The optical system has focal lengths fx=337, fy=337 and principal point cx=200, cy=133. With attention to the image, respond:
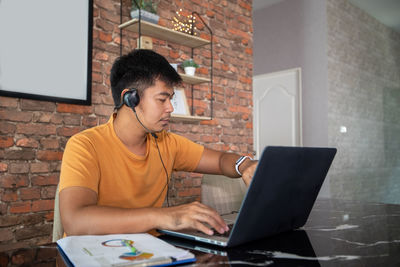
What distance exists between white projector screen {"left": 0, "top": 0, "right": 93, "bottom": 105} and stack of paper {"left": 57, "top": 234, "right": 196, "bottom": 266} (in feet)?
4.71

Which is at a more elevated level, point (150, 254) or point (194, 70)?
point (194, 70)

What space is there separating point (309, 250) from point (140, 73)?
0.96 m

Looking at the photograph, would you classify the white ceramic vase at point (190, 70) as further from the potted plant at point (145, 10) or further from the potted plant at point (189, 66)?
the potted plant at point (145, 10)

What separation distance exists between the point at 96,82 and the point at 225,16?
1.52 m

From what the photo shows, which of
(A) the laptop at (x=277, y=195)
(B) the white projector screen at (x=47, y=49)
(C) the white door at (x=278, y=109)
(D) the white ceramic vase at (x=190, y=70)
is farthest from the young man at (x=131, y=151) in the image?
(C) the white door at (x=278, y=109)

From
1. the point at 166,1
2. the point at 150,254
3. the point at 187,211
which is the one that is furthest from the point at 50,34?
the point at 150,254

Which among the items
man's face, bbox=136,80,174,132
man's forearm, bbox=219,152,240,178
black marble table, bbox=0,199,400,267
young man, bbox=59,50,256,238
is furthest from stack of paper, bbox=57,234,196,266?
Answer: man's forearm, bbox=219,152,240,178

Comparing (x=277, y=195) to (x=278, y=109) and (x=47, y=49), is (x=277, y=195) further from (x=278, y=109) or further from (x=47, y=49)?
(x=278, y=109)

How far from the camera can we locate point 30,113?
76.7 inches

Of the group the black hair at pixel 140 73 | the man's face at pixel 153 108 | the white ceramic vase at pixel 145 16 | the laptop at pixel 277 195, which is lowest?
the laptop at pixel 277 195

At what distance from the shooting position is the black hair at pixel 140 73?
1401 millimetres

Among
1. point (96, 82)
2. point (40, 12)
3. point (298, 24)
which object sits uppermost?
point (298, 24)

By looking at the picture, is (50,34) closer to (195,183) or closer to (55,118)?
(55,118)

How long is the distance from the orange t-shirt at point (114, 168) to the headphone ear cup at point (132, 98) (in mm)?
135
